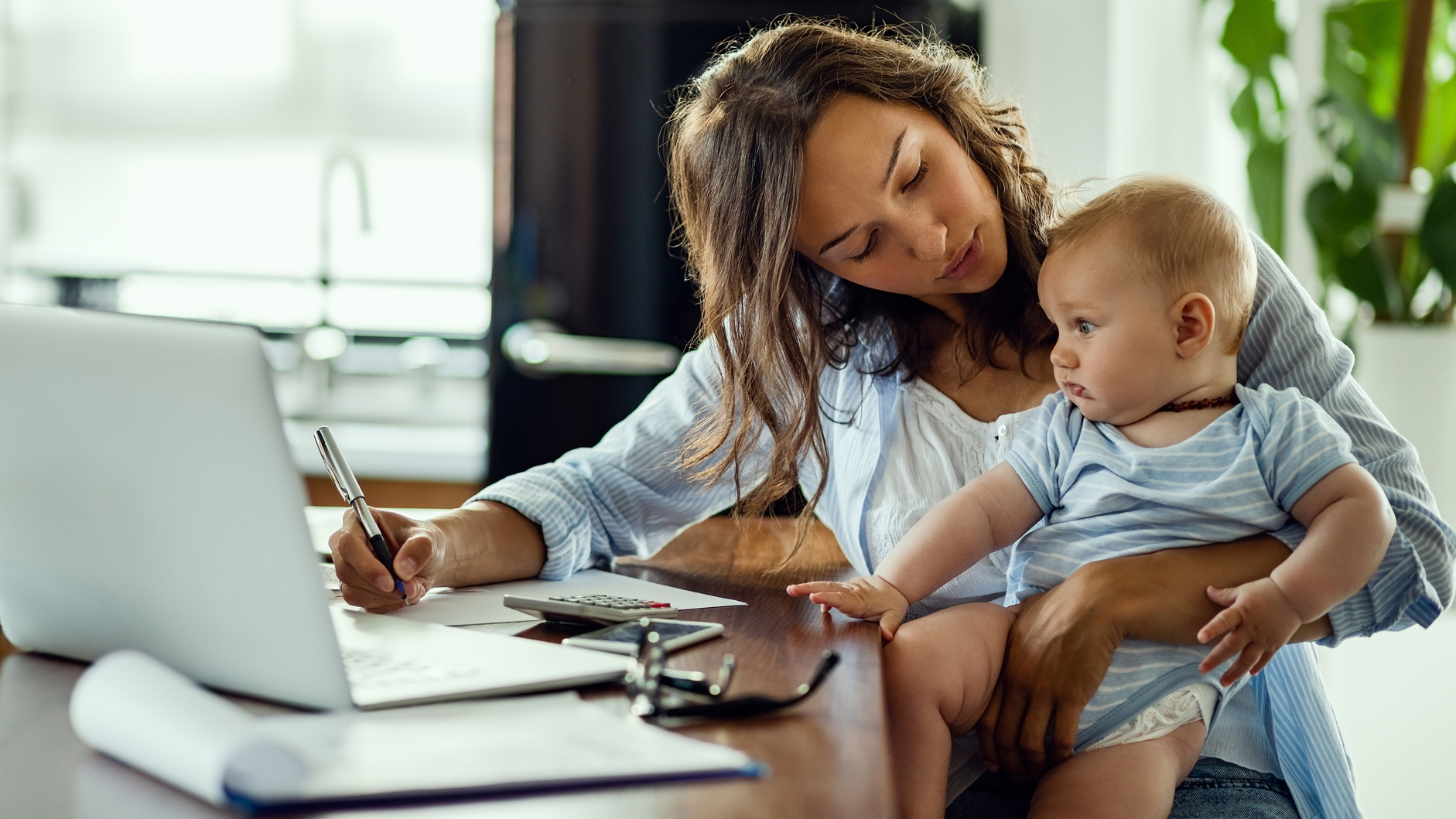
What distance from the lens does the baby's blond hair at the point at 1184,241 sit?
3.34 feet

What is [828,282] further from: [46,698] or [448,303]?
[448,303]

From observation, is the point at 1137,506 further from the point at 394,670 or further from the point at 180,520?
the point at 180,520

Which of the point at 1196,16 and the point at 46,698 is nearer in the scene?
the point at 46,698

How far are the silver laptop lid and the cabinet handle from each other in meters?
1.55

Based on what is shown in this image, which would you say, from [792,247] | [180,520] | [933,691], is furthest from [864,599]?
[180,520]

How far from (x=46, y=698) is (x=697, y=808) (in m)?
0.46

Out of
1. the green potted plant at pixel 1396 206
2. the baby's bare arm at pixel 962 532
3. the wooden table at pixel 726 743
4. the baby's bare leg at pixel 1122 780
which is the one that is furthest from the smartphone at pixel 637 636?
the green potted plant at pixel 1396 206

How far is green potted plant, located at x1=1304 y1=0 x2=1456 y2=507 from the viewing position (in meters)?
2.31

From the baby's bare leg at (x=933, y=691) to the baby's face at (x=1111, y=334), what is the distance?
241 mm

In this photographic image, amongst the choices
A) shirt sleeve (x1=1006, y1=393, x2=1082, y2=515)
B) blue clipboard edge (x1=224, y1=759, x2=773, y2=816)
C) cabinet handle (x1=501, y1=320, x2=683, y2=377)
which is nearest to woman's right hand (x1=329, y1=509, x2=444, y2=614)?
blue clipboard edge (x1=224, y1=759, x2=773, y2=816)

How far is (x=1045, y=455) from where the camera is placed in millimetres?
1076

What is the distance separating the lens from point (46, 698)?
2.32 feet

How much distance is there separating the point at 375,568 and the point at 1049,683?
564mm

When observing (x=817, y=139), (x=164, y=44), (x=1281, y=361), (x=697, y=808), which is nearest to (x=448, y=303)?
(x=164, y=44)
